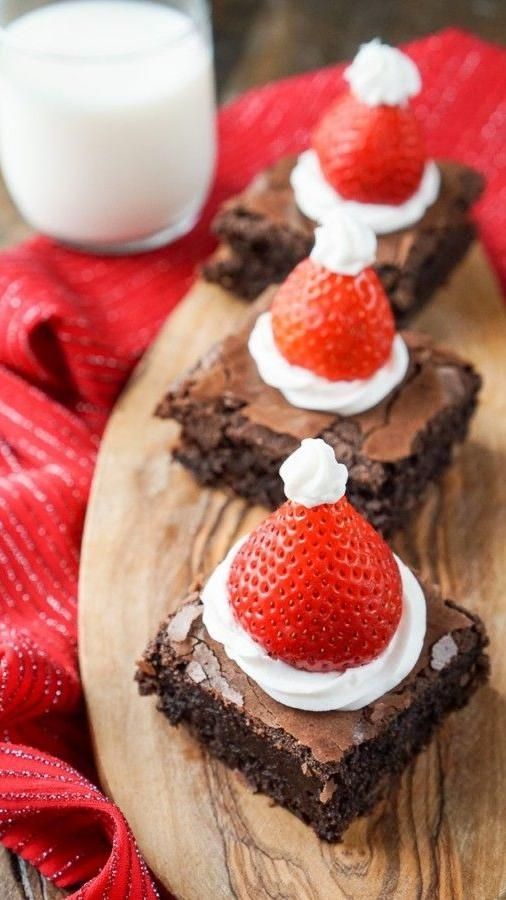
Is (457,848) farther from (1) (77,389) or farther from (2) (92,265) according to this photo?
(2) (92,265)

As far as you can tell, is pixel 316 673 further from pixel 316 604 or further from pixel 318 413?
pixel 318 413

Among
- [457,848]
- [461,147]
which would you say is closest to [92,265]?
[461,147]

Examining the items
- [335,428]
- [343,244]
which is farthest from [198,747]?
[343,244]

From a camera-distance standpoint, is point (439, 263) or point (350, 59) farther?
point (350, 59)

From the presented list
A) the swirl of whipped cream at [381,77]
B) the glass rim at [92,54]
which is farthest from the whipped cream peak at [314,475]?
the glass rim at [92,54]

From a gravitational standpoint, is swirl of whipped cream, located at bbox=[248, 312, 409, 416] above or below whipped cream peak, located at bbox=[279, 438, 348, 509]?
below

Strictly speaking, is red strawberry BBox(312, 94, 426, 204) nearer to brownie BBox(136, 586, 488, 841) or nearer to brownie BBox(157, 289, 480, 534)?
brownie BBox(157, 289, 480, 534)

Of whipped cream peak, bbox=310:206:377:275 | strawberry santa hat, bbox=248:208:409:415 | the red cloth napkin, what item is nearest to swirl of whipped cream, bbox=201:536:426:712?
the red cloth napkin
